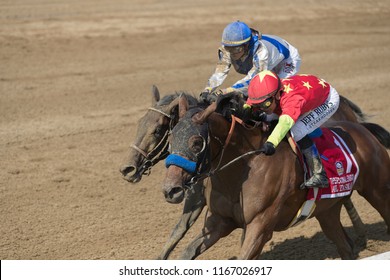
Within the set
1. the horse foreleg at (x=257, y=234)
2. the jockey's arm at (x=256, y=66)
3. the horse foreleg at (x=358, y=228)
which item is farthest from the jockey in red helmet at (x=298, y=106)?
the horse foreleg at (x=358, y=228)

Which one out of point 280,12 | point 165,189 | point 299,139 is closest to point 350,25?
point 280,12

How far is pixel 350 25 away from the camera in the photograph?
1934 centimetres

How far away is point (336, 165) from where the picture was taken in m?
6.05

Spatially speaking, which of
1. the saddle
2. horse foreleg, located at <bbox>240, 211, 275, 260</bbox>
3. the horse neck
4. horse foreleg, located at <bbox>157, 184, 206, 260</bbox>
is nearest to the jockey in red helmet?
the saddle

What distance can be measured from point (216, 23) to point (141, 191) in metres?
10.4

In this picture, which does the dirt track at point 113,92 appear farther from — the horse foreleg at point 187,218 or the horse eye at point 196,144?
the horse eye at point 196,144

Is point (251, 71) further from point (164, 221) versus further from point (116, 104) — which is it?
point (116, 104)

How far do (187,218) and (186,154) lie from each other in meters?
1.46

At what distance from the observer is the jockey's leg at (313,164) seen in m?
5.75

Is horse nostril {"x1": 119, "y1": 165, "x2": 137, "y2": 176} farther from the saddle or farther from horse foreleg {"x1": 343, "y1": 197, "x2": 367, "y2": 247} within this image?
horse foreleg {"x1": 343, "y1": 197, "x2": 367, "y2": 247}

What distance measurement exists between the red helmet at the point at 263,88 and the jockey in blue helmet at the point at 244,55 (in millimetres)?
480

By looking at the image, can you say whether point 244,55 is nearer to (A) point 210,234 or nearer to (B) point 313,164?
(B) point 313,164

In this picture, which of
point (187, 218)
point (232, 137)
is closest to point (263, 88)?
point (232, 137)

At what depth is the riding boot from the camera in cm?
575
